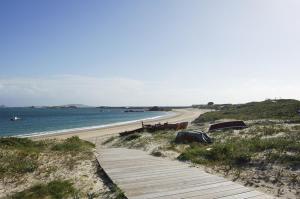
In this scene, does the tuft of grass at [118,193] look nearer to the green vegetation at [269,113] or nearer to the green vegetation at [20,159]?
the green vegetation at [20,159]

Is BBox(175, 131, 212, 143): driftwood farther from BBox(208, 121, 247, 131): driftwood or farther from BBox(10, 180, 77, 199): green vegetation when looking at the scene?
BBox(10, 180, 77, 199): green vegetation

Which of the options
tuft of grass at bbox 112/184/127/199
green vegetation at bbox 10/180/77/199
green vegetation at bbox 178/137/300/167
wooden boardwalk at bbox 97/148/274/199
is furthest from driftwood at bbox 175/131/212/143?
tuft of grass at bbox 112/184/127/199

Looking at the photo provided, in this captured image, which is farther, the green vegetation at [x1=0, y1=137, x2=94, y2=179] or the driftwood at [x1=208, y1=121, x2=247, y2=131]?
the driftwood at [x1=208, y1=121, x2=247, y2=131]

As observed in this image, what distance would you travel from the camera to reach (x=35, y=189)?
10508 mm

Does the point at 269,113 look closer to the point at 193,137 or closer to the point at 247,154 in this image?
the point at 193,137

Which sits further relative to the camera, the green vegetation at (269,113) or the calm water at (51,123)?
the calm water at (51,123)

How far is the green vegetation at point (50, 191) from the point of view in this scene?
9.77 metres

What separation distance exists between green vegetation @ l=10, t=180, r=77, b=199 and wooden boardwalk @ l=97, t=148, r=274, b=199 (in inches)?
56.0

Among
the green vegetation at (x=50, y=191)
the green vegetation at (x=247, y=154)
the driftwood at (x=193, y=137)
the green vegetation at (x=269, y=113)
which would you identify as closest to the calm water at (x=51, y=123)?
the green vegetation at (x=269, y=113)

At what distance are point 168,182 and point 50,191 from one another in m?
3.98

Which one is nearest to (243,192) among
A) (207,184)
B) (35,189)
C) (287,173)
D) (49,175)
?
(207,184)

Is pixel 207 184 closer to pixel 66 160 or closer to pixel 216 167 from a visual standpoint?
pixel 216 167

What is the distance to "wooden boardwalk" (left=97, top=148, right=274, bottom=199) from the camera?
8.09m

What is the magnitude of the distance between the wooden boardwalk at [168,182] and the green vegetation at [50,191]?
4.67 feet
